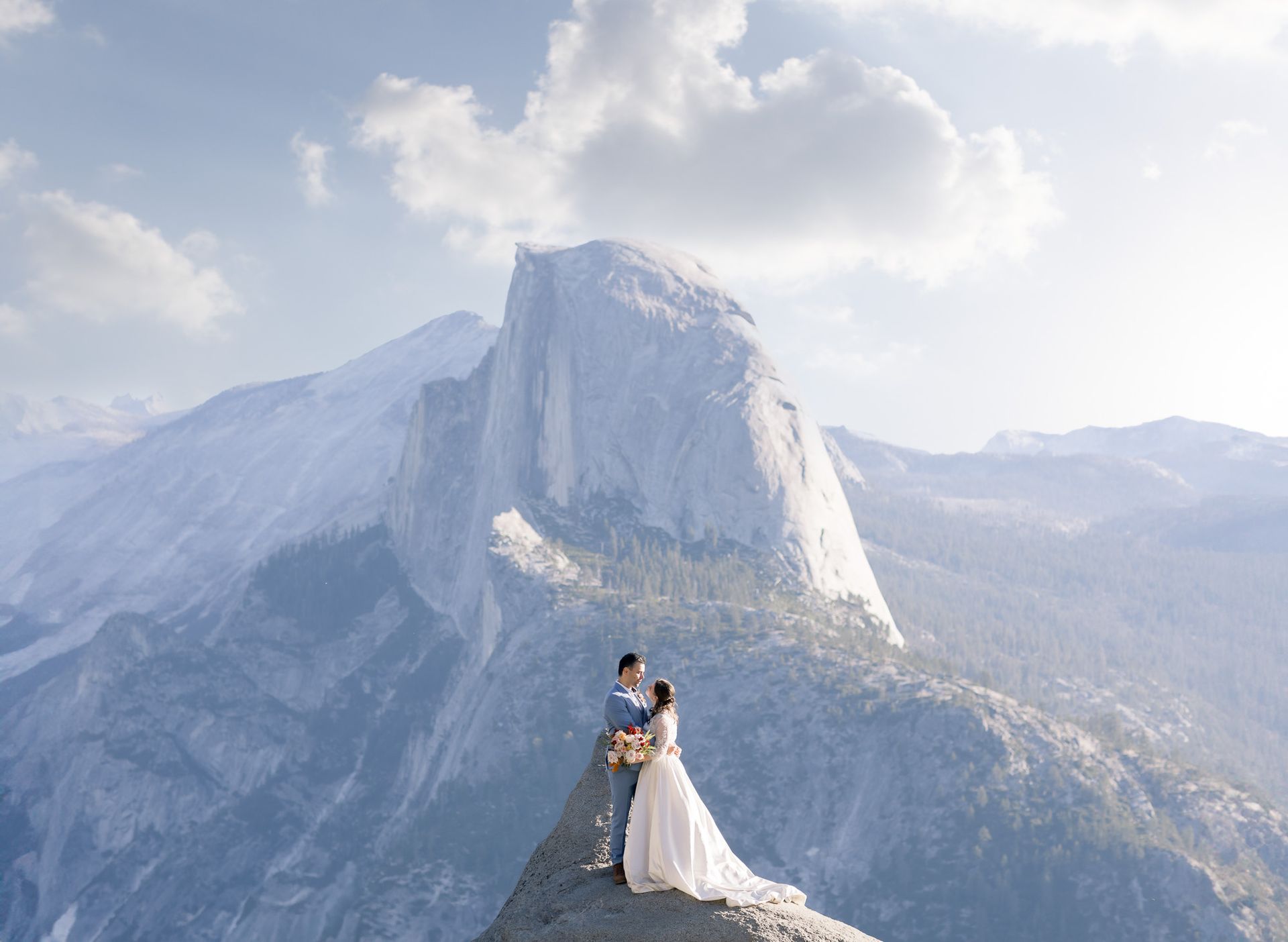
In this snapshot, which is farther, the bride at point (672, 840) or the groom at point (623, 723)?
the groom at point (623, 723)

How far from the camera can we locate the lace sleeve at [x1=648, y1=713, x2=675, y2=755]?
17.3m

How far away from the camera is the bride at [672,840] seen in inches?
668

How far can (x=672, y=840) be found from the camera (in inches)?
674

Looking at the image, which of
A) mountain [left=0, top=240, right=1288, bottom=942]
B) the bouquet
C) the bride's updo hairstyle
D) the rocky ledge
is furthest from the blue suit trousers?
mountain [left=0, top=240, right=1288, bottom=942]

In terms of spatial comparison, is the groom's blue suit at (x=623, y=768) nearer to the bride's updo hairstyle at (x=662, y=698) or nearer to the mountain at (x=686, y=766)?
the bride's updo hairstyle at (x=662, y=698)

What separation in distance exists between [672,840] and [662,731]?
64.0 inches

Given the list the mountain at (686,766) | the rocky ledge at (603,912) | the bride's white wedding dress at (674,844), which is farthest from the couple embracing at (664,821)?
the mountain at (686,766)

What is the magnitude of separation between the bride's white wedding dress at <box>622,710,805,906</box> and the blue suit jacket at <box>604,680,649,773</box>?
0.26 metres

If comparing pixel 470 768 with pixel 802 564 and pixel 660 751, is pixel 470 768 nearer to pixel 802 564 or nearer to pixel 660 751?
pixel 802 564

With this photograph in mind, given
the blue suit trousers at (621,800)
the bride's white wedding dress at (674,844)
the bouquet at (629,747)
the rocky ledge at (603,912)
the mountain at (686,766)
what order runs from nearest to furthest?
the rocky ledge at (603,912), the bride's white wedding dress at (674,844), the bouquet at (629,747), the blue suit trousers at (621,800), the mountain at (686,766)

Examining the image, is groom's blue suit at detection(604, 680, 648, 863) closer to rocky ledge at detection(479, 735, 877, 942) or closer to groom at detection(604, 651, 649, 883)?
groom at detection(604, 651, 649, 883)

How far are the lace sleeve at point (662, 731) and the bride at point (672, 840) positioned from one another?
10 mm

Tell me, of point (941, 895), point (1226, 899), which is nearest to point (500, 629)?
point (941, 895)

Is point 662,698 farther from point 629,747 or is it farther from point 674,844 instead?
point 674,844
